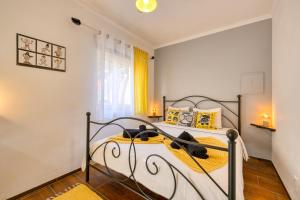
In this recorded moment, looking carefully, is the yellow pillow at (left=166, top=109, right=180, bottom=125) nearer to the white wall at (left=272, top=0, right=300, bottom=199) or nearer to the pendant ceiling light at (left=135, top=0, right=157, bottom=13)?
the white wall at (left=272, top=0, right=300, bottom=199)

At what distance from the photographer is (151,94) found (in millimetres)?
3949

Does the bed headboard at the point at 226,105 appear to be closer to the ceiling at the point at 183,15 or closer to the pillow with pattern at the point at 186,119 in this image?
the pillow with pattern at the point at 186,119

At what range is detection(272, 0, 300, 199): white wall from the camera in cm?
145

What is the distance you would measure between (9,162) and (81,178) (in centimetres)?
85

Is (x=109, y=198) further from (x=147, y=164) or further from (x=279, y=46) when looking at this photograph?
(x=279, y=46)

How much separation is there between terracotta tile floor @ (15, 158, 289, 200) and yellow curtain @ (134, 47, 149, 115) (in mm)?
1660

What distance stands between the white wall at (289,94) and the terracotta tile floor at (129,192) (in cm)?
14

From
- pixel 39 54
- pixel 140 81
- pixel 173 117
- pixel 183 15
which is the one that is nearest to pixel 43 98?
pixel 39 54

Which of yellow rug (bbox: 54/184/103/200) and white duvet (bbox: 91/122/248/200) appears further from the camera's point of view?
yellow rug (bbox: 54/184/103/200)

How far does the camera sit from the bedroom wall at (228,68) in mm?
2584

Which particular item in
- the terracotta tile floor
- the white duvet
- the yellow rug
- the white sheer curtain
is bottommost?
the terracotta tile floor

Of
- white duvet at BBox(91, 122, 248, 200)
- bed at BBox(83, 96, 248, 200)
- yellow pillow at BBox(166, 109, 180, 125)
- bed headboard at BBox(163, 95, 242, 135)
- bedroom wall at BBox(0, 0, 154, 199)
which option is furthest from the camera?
yellow pillow at BBox(166, 109, 180, 125)

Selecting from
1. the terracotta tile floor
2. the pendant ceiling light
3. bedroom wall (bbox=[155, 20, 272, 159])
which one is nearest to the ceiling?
bedroom wall (bbox=[155, 20, 272, 159])

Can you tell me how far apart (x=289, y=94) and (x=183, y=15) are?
194 centimetres
